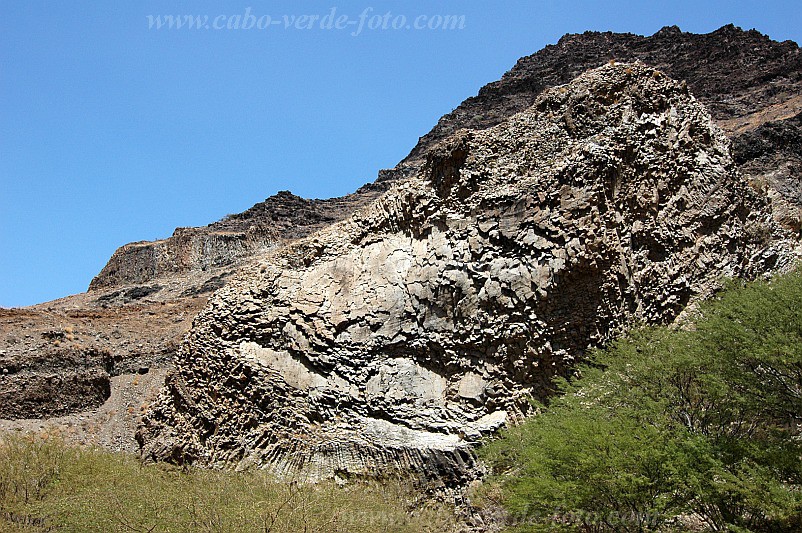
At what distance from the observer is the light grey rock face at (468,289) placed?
55.6 feet

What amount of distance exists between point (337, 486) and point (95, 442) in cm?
1031

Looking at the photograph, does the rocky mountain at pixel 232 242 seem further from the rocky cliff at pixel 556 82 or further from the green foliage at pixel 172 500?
the green foliage at pixel 172 500

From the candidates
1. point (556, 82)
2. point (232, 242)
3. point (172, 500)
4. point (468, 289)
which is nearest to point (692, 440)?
point (468, 289)

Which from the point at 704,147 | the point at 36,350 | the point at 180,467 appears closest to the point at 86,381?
the point at 36,350

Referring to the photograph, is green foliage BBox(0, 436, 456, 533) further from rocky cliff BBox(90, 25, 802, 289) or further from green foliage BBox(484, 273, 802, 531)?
rocky cliff BBox(90, 25, 802, 289)

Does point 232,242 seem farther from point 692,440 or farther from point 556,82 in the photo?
point 692,440

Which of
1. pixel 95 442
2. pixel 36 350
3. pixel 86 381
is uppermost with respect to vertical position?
pixel 36 350

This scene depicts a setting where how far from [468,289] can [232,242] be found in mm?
49405

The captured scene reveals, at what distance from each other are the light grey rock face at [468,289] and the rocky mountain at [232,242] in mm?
1888

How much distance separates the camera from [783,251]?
18.3m

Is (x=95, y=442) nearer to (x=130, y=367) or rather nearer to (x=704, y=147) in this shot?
(x=130, y=367)

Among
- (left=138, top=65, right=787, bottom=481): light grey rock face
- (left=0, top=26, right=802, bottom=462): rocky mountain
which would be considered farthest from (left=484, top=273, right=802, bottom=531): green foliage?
(left=0, top=26, right=802, bottom=462): rocky mountain

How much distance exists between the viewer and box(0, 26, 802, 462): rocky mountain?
23422mm

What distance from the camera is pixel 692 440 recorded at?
38.6 ft
